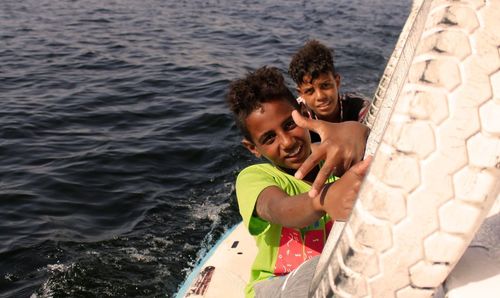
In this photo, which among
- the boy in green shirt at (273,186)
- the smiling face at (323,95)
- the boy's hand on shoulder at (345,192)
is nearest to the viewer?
the boy's hand on shoulder at (345,192)

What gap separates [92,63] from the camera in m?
11.9

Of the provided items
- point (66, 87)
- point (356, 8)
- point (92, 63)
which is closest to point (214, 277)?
Result: point (66, 87)

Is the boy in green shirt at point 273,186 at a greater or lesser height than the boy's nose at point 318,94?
greater

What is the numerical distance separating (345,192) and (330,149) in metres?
0.21

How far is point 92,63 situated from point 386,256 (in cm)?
1150

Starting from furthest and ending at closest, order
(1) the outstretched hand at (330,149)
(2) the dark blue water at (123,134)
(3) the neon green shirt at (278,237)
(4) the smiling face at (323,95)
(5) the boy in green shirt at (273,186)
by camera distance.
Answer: (2) the dark blue water at (123,134) → (4) the smiling face at (323,95) → (3) the neon green shirt at (278,237) → (5) the boy in green shirt at (273,186) → (1) the outstretched hand at (330,149)

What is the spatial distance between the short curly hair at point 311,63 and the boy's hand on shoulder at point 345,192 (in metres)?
3.14

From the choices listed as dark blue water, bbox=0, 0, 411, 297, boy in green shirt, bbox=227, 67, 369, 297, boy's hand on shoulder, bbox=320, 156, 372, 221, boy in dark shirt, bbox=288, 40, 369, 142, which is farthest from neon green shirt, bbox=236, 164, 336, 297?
dark blue water, bbox=0, 0, 411, 297

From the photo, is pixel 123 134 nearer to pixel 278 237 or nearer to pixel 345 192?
pixel 278 237

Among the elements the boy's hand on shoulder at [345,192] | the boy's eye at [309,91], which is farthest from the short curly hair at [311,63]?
the boy's hand on shoulder at [345,192]

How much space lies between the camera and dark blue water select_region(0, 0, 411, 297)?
5.34m

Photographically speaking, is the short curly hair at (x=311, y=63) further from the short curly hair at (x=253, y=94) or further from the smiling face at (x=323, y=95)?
the short curly hair at (x=253, y=94)

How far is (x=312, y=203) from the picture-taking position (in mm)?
1954

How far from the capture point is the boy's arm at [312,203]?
5.25 ft
